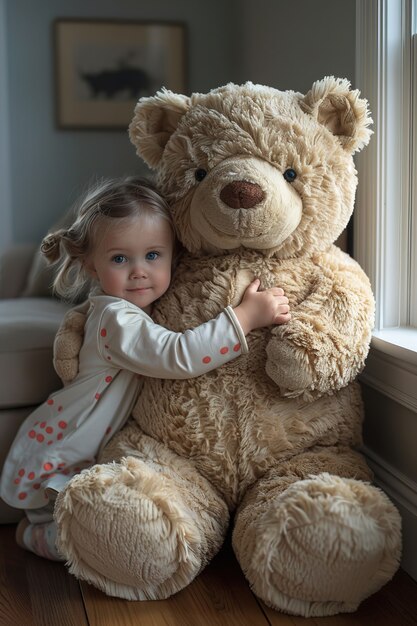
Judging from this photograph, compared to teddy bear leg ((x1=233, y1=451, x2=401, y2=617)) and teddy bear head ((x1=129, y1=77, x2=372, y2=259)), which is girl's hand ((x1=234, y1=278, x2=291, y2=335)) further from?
teddy bear leg ((x1=233, y1=451, x2=401, y2=617))

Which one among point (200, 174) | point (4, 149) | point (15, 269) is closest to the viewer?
point (200, 174)

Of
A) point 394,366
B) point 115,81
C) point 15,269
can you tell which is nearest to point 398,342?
point 394,366

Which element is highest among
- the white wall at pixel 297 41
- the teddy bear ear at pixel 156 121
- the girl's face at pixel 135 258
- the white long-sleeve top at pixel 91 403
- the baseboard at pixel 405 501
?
the white wall at pixel 297 41

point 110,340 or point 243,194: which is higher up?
point 243,194

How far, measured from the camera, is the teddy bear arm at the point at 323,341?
1242 mm

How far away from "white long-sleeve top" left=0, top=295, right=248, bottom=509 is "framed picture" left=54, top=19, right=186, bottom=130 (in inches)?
74.4

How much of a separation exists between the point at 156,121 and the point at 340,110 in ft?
1.19

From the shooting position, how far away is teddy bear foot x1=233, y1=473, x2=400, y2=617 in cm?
111

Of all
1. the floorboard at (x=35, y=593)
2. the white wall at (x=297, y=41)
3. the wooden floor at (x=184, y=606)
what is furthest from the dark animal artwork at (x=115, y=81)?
the wooden floor at (x=184, y=606)

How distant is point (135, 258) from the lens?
137 cm

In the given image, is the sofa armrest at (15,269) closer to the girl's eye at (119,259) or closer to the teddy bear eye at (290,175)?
the girl's eye at (119,259)

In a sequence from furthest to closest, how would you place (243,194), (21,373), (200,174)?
(21,373) < (200,174) < (243,194)

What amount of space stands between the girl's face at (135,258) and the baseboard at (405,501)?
59cm

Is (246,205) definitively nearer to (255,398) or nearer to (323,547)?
(255,398)
